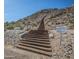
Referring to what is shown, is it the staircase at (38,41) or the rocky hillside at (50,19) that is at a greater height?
the rocky hillside at (50,19)

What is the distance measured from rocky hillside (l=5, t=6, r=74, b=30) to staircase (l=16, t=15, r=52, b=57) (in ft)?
0.23

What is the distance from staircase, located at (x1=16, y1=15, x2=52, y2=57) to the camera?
8.02ft

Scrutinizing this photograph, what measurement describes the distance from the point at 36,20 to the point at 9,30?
1.22 ft

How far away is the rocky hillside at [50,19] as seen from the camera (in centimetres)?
245

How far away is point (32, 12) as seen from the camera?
96.3 inches

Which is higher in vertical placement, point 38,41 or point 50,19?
point 50,19

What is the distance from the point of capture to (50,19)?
2.51 meters

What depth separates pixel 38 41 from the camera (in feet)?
8.12

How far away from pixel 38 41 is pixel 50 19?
33cm

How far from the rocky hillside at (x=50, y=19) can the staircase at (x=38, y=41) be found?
71 mm

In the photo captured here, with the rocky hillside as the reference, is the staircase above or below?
below
